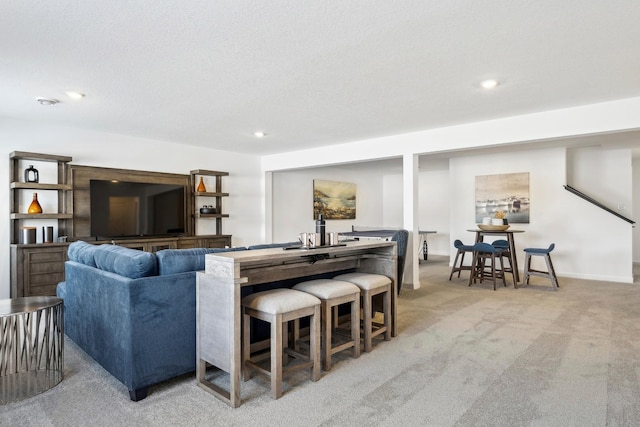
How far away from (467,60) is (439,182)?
7.29 meters

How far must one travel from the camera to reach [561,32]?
2.53 metres

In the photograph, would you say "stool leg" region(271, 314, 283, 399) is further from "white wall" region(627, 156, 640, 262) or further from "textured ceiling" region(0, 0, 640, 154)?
"white wall" region(627, 156, 640, 262)

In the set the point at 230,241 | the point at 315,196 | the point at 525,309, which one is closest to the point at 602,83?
the point at 525,309

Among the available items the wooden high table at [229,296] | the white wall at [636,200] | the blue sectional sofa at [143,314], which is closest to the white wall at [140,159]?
the blue sectional sofa at [143,314]

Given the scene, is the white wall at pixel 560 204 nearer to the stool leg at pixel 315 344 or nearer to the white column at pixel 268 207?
the white column at pixel 268 207

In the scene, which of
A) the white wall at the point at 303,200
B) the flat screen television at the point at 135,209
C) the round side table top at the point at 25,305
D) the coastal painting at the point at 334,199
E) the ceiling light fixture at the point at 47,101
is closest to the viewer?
the round side table top at the point at 25,305

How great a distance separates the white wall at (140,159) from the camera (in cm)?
479

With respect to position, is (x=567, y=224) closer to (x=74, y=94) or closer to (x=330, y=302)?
(x=330, y=302)

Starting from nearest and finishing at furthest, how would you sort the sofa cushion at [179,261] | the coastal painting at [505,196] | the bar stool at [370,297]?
1. the sofa cushion at [179,261]
2. the bar stool at [370,297]
3. the coastal painting at [505,196]

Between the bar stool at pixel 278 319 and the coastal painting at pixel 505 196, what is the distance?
5843 millimetres

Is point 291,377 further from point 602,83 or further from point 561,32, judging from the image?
point 602,83

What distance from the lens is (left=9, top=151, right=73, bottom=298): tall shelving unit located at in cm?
448

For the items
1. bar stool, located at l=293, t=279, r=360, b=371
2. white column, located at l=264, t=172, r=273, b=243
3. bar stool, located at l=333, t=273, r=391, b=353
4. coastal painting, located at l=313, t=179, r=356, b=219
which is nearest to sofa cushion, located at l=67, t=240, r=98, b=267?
bar stool, located at l=293, t=279, r=360, b=371

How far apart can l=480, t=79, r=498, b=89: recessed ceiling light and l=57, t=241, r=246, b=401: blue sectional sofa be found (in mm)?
2856
